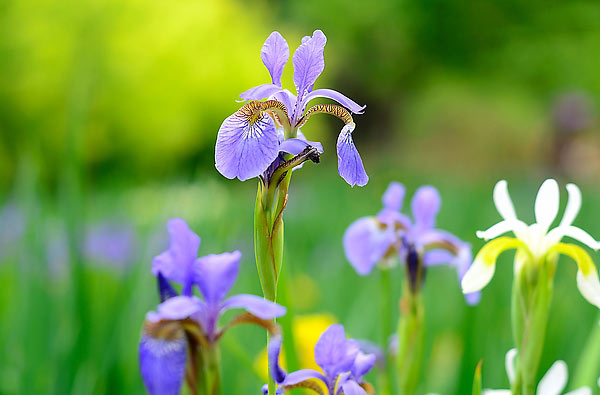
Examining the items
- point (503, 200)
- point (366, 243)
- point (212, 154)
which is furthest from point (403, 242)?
point (212, 154)

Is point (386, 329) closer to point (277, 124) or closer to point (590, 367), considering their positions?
point (590, 367)

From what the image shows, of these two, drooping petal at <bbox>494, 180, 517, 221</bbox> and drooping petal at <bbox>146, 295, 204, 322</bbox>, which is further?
drooping petal at <bbox>494, 180, 517, 221</bbox>

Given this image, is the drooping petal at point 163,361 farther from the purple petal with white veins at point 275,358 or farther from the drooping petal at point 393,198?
the drooping petal at point 393,198

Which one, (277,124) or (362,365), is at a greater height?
(277,124)

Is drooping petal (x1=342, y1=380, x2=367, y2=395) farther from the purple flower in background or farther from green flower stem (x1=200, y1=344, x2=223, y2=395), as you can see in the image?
the purple flower in background

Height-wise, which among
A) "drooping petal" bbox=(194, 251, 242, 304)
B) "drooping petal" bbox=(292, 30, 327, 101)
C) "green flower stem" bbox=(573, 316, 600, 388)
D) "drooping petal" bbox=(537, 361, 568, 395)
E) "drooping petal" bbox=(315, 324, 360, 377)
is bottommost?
"green flower stem" bbox=(573, 316, 600, 388)

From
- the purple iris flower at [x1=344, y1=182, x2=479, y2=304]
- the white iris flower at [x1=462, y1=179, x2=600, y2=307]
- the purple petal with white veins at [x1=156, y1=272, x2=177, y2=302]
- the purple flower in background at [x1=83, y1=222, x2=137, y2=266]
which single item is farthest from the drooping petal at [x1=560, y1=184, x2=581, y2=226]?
the purple flower in background at [x1=83, y1=222, x2=137, y2=266]
